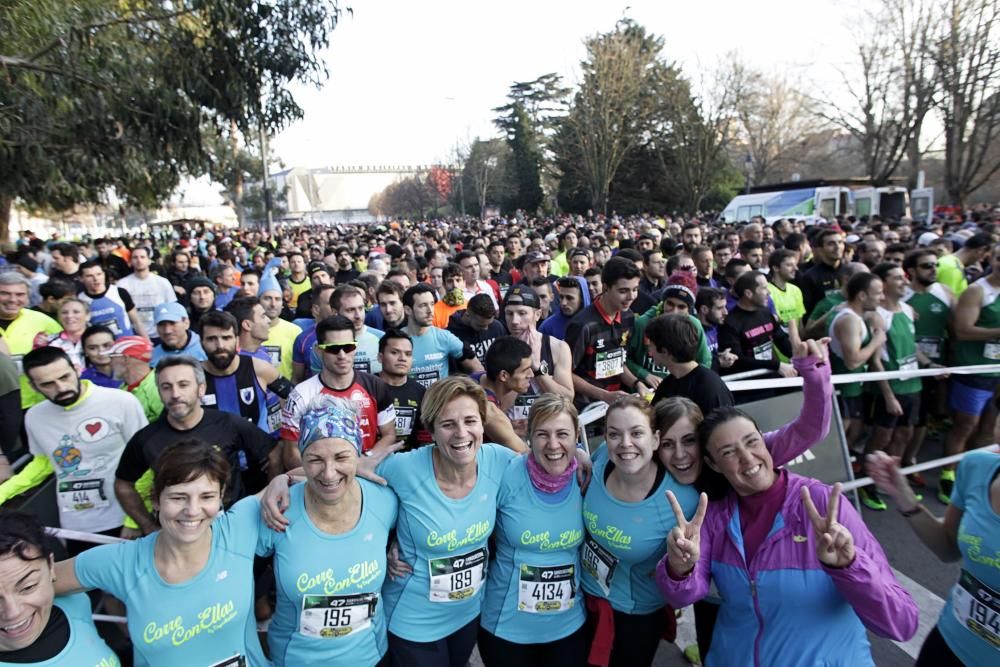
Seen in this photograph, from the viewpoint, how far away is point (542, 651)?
2.69 metres

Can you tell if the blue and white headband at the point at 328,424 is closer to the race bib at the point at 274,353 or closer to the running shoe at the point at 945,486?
the race bib at the point at 274,353

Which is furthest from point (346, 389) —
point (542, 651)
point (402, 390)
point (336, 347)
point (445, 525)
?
point (542, 651)

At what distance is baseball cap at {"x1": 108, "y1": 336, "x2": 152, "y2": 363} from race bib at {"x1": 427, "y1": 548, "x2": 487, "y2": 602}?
2.57 metres

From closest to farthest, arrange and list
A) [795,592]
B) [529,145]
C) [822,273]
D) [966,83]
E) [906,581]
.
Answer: [795,592] < [906,581] < [822,273] < [966,83] < [529,145]

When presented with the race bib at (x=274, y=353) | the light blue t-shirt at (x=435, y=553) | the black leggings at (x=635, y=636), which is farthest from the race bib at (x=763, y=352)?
the race bib at (x=274, y=353)

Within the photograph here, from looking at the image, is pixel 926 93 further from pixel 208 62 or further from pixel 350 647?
pixel 350 647

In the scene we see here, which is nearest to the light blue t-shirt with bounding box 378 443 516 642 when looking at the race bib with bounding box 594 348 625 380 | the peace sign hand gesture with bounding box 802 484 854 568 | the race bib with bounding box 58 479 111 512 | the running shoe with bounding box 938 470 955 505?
the peace sign hand gesture with bounding box 802 484 854 568

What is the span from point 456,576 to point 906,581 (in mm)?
3223

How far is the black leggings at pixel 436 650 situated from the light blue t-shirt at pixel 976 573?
1.88 meters

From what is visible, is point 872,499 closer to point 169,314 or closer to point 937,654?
point 937,654

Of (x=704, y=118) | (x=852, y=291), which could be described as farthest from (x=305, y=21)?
(x=704, y=118)

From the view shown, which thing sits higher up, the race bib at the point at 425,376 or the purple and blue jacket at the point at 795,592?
the race bib at the point at 425,376

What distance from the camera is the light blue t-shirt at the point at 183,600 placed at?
2143 mm

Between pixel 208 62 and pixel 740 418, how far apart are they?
11928 millimetres
